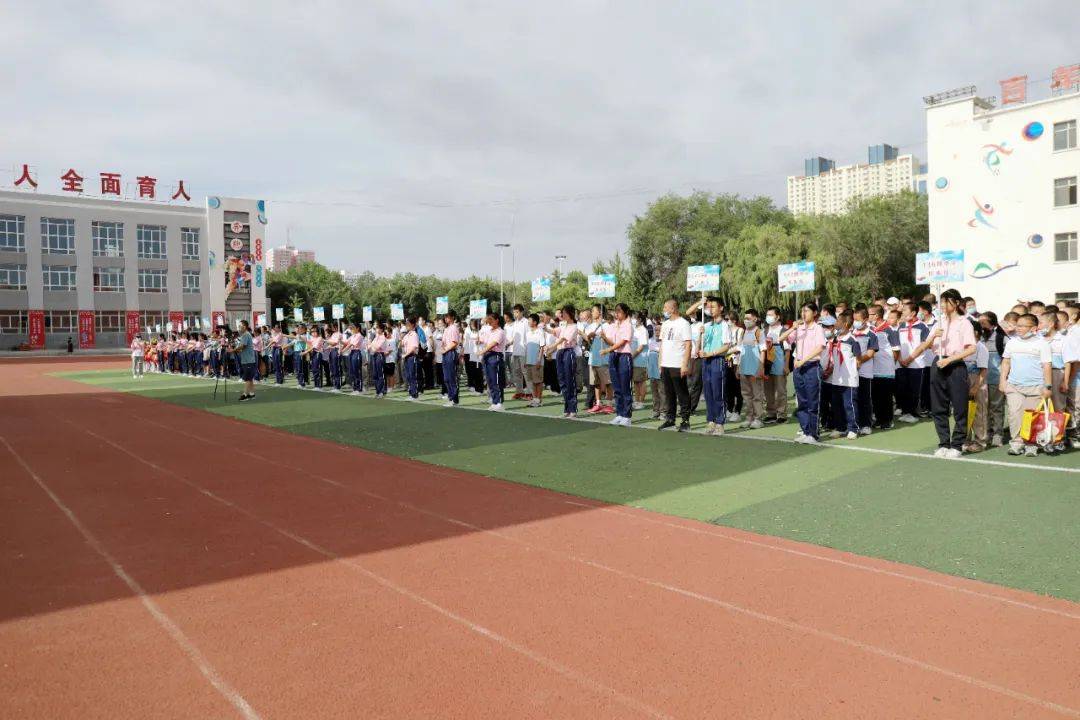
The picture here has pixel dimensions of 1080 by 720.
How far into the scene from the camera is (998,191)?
36875 mm

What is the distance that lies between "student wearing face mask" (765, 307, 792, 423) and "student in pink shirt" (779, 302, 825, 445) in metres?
1.92

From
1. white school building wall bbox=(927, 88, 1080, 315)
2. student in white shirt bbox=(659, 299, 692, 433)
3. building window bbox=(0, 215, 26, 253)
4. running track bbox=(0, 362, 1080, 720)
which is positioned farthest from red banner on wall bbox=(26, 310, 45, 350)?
student in white shirt bbox=(659, 299, 692, 433)

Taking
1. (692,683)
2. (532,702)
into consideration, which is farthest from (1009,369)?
(532,702)

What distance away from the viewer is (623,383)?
12688 mm

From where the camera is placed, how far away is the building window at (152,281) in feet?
220

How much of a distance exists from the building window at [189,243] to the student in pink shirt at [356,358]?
5628 centimetres

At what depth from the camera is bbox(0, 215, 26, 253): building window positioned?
201 feet

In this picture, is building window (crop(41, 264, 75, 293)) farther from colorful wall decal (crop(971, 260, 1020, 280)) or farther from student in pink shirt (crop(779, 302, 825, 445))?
student in pink shirt (crop(779, 302, 825, 445))

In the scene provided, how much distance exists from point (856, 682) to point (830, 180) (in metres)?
132

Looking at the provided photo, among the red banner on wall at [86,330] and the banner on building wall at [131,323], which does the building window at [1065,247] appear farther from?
the red banner on wall at [86,330]

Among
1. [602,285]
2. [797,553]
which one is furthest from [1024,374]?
[602,285]

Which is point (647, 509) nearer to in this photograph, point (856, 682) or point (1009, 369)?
point (856, 682)

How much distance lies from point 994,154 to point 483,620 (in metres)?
40.8

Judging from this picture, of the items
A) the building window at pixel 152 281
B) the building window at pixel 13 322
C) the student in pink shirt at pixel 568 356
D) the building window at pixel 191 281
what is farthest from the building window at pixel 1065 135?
the building window at pixel 13 322
